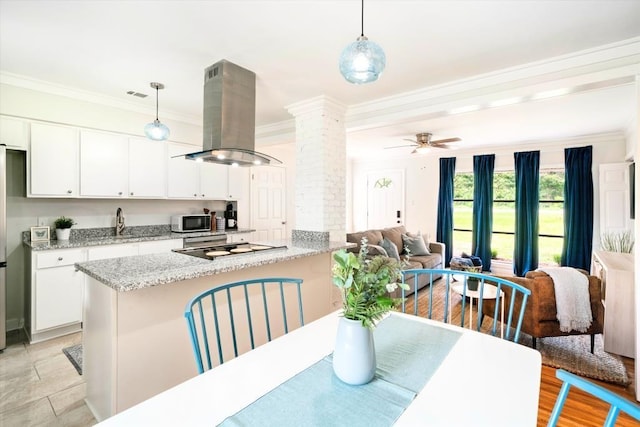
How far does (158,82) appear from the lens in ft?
10.3

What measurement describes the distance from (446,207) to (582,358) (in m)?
4.14

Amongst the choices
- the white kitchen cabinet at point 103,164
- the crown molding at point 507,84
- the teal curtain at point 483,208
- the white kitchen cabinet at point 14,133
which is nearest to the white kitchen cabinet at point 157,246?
the white kitchen cabinet at point 103,164

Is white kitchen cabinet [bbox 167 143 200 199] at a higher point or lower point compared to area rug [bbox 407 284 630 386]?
higher

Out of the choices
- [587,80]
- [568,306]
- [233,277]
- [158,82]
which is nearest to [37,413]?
[233,277]

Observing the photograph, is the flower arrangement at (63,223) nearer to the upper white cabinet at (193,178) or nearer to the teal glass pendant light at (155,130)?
the upper white cabinet at (193,178)

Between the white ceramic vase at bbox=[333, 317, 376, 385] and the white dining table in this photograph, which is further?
the white ceramic vase at bbox=[333, 317, 376, 385]

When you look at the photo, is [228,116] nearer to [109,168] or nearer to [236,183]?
[109,168]

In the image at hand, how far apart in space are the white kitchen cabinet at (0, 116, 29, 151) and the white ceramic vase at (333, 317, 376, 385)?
375 centimetres

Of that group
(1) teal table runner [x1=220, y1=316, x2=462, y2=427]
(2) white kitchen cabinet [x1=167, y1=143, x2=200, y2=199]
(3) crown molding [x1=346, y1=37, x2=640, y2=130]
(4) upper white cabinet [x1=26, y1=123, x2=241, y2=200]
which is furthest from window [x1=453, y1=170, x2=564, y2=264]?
(1) teal table runner [x1=220, y1=316, x2=462, y2=427]

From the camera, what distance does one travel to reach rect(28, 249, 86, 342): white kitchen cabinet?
2992mm

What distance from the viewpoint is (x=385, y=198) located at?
773 cm

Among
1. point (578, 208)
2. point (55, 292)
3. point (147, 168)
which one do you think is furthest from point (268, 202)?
point (578, 208)

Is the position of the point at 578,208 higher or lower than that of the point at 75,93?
lower

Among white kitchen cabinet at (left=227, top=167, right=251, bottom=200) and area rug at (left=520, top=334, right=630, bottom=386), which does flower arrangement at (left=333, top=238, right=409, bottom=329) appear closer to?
area rug at (left=520, top=334, right=630, bottom=386)
